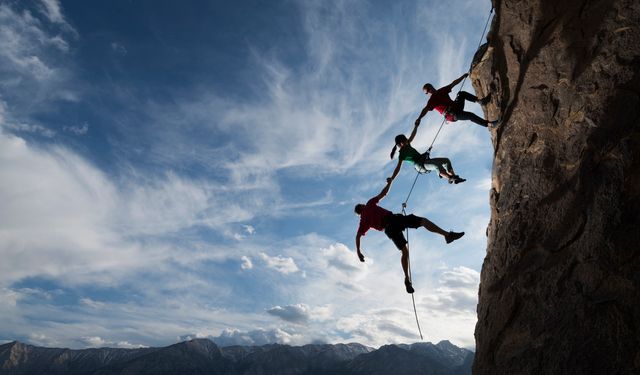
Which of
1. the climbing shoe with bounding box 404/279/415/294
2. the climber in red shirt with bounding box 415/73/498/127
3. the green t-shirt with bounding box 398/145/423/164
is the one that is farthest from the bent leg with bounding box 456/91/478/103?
the climbing shoe with bounding box 404/279/415/294

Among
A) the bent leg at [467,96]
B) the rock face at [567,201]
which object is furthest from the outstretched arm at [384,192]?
the bent leg at [467,96]

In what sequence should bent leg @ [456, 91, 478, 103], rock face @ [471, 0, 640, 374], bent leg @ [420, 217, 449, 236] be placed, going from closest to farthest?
rock face @ [471, 0, 640, 374] → bent leg @ [420, 217, 449, 236] → bent leg @ [456, 91, 478, 103]

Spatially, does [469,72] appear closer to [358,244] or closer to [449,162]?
[449,162]

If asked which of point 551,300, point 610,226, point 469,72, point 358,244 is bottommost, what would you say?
point 551,300

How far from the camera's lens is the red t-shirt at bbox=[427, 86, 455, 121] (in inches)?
517

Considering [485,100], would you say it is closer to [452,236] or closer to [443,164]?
[443,164]

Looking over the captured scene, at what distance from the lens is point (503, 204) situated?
10398 millimetres

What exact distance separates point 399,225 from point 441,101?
15.9 feet

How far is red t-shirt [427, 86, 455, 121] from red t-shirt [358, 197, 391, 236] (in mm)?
4004

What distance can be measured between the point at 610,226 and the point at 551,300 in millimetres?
1732

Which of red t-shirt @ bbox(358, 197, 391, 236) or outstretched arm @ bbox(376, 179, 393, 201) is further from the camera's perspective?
outstretched arm @ bbox(376, 179, 393, 201)

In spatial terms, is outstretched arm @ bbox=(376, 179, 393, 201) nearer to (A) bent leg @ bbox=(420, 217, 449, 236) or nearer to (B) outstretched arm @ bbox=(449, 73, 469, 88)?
(A) bent leg @ bbox=(420, 217, 449, 236)

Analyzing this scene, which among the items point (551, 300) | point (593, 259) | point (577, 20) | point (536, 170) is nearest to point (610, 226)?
point (593, 259)

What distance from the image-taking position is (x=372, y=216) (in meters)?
11.6
